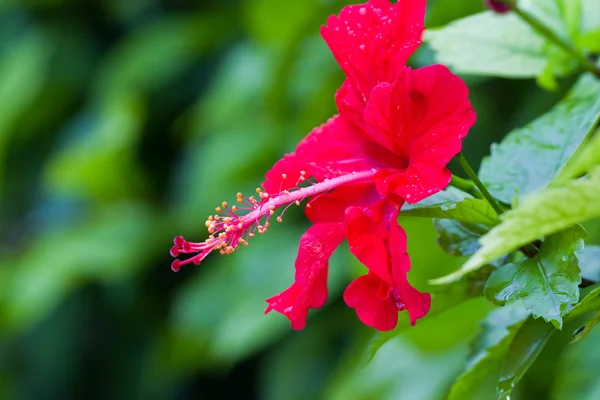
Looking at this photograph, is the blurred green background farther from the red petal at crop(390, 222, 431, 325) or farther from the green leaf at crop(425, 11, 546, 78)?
the red petal at crop(390, 222, 431, 325)

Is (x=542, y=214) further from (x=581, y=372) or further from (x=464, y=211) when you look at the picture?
(x=581, y=372)

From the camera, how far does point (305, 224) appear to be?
206 centimetres

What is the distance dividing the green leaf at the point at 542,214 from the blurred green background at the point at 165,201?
0.94 meters

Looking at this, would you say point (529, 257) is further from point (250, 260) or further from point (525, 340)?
point (250, 260)

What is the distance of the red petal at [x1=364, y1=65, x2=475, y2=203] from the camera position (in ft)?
1.80

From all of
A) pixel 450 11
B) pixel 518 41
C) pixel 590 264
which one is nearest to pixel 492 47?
pixel 518 41

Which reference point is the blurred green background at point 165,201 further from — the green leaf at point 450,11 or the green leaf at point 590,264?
the green leaf at point 590,264

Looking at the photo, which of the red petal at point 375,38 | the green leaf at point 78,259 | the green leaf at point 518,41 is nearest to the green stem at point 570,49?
the green leaf at point 518,41

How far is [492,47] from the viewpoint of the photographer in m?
0.82

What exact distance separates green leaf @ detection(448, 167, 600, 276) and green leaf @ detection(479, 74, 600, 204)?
0.19m

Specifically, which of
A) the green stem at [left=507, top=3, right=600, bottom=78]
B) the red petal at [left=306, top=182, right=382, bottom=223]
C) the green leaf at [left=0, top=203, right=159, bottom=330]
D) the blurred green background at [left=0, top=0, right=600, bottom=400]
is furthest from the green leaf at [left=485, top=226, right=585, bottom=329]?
the green leaf at [left=0, top=203, right=159, bottom=330]

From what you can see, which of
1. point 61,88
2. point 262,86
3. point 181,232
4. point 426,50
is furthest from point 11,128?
point 426,50

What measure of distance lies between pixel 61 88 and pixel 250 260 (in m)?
1.20

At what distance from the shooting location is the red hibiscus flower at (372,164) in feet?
1.82
